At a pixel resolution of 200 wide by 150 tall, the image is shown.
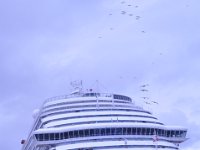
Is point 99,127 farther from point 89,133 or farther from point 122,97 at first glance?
point 122,97

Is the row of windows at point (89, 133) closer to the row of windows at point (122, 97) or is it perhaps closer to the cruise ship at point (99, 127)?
the cruise ship at point (99, 127)

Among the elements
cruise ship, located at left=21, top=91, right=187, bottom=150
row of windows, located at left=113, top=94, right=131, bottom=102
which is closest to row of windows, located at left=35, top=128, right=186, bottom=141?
cruise ship, located at left=21, top=91, right=187, bottom=150

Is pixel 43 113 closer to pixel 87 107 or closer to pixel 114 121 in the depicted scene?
pixel 87 107

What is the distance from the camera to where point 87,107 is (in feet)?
276

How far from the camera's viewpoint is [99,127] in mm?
75125

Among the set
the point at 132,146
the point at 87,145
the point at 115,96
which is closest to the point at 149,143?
the point at 132,146

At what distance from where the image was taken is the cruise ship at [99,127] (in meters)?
74.5

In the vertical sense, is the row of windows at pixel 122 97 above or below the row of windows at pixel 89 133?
above

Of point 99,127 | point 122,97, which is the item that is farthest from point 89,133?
point 122,97

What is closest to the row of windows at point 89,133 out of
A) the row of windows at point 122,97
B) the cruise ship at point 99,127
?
the cruise ship at point 99,127

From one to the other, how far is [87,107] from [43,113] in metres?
8.71

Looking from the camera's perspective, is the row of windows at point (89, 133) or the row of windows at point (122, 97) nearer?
the row of windows at point (89, 133)

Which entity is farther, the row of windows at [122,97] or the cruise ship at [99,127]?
the row of windows at [122,97]

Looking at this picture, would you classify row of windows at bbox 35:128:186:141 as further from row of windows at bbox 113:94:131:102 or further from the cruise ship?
row of windows at bbox 113:94:131:102
